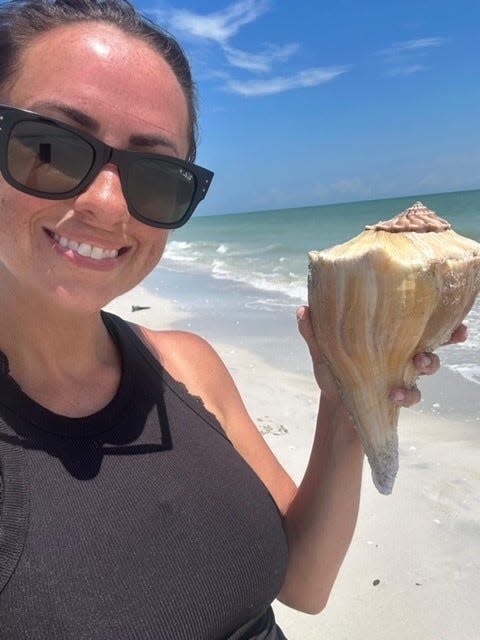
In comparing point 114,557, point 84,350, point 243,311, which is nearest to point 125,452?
point 114,557

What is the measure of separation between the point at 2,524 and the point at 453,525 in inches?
109

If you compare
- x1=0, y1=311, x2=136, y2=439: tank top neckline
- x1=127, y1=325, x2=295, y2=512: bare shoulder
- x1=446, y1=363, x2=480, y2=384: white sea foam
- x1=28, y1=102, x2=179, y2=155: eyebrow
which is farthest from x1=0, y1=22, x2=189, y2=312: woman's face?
x1=446, y1=363, x2=480, y2=384: white sea foam

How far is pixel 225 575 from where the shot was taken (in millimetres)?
1346

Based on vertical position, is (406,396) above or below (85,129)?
below

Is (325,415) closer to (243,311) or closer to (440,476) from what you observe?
(440,476)

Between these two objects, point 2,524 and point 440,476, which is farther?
point 440,476

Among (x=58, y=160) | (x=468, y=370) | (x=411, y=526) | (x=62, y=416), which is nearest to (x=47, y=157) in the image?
(x=58, y=160)

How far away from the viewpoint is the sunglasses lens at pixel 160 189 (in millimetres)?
1437

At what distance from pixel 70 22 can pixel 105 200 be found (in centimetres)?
46

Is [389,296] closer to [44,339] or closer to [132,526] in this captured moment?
[132,526]

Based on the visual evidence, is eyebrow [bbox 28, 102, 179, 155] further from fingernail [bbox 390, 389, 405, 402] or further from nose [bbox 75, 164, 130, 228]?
fingernail [bbox 390, 389, 405, 402]

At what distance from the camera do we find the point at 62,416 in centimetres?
135

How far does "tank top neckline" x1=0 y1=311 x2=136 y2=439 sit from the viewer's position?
130 centimetres

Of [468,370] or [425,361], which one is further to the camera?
[468,370]
